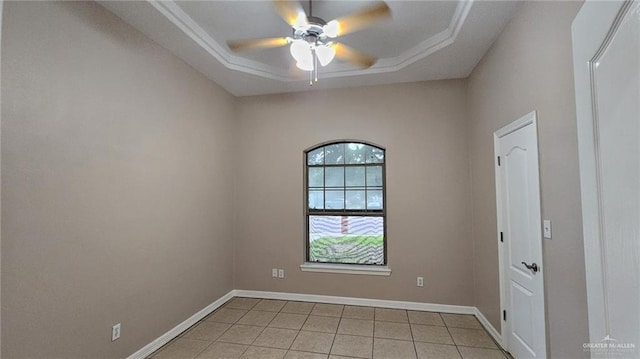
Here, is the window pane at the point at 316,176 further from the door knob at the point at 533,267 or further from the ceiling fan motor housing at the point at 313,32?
the door knob at the point at 533,267

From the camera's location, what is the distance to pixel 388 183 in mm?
3762

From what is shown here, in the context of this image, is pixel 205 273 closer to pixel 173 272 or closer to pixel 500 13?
pixel 173 272

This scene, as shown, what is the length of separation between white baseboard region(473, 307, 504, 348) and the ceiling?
2847 millimetres

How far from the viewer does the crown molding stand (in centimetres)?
234

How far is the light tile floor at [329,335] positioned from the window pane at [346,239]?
0.65 meters

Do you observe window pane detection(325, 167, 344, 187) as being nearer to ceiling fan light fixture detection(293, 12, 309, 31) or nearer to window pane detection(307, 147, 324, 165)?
window pane detection(307, 147, 324, 165)

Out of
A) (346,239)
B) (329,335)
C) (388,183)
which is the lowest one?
(329,335)

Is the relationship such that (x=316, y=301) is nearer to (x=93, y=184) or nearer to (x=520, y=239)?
(x=520, y=239)

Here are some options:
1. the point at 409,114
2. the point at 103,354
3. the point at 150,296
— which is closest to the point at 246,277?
the point at 150,296

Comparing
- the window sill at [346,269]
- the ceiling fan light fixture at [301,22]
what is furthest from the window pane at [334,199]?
the ceiling fan light fixture at [301,22]

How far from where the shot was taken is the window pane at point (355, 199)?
13.0ft

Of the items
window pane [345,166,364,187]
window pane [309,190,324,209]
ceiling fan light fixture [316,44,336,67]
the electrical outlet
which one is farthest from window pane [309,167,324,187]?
the electrical outlet

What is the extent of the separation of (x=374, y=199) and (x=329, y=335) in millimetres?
1787

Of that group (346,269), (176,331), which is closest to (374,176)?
(346,269)
